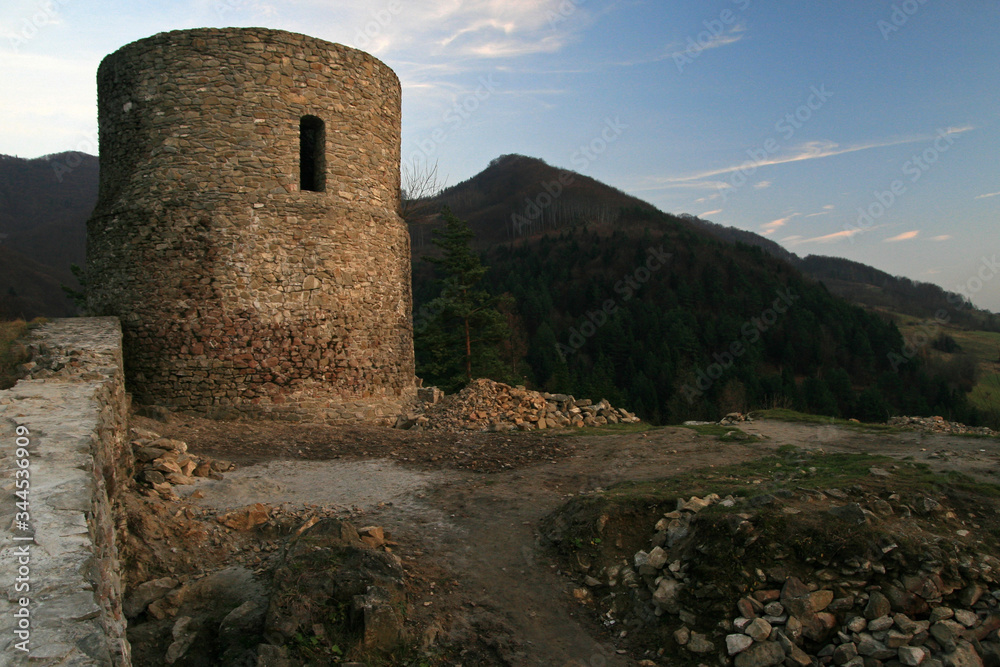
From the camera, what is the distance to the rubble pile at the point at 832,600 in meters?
3.72

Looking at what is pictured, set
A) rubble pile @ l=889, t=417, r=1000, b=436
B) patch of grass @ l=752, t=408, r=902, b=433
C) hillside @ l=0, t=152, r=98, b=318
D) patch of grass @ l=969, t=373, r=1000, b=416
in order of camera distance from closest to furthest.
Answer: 1. patch of grass @ l=752, t=408, r=902, b=433
2. rubble pile @ l=889, t=417, r=1000, b=436
3. hillside @ l=0, t=152, r=98, b=318
4. patch of grass @ l=969, t=373, r=1000, b=416

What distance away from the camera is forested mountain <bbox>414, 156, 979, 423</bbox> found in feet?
136

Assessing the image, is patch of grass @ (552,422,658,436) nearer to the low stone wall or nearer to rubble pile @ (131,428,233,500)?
rubble pile @ (131,428,233,500)

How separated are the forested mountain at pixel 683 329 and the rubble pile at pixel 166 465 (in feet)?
66.1

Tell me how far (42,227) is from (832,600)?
220 ft

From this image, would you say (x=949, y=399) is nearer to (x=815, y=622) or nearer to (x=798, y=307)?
(x=798, y=307)

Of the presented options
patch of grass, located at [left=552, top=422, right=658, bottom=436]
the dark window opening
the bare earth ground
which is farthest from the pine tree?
the bare earth ground

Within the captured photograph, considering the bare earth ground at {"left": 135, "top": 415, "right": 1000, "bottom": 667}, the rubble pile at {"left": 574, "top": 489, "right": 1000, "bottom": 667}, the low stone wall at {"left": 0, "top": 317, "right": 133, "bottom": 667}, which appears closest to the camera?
the low stone wall at {"left": 0, "top": 317, "right": 133, "bottom": 667}

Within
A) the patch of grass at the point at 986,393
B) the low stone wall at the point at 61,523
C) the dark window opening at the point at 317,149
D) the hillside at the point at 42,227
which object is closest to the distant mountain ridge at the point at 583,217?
the patch of grass at the point at 986,393

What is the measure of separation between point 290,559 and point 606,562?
2.61 m

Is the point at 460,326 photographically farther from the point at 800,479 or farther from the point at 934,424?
the point at 800,479

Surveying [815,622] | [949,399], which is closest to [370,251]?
[815,622]

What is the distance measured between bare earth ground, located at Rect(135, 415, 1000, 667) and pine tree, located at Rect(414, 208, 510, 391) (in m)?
10.8

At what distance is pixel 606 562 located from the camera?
514cm
